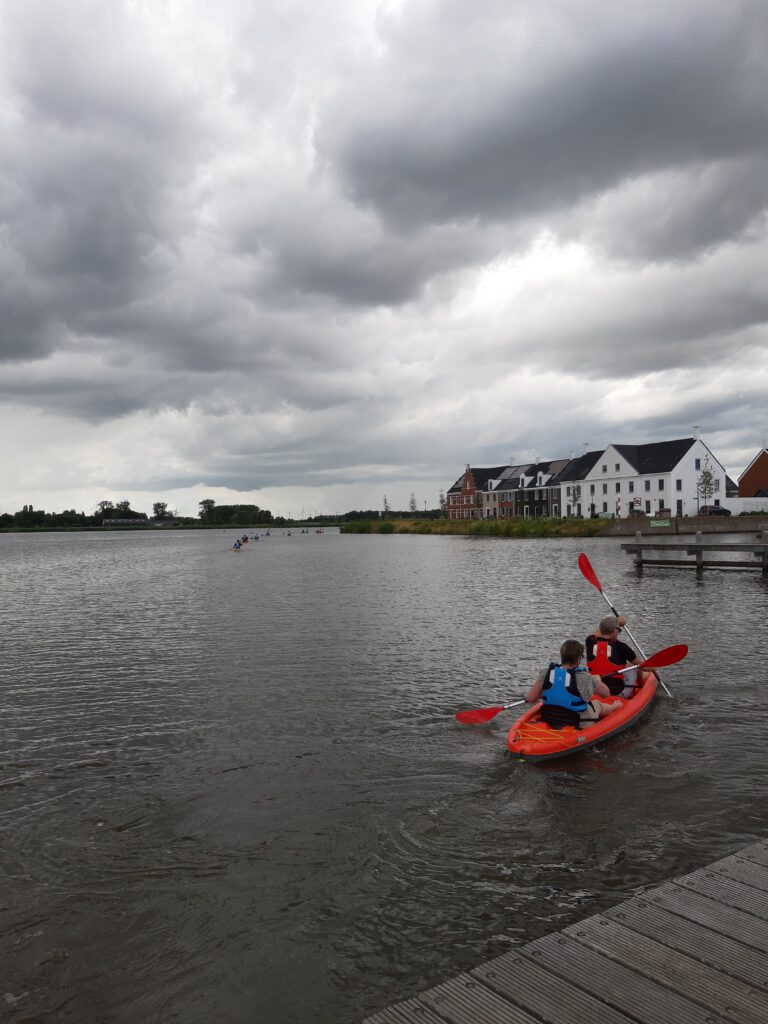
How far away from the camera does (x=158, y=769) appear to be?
9.30m

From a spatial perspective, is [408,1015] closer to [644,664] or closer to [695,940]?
[695,940]

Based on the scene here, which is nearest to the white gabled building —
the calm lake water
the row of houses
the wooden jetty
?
the row of houses

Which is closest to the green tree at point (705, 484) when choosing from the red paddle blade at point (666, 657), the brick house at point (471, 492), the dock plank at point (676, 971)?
the brick house at point (471, 492)

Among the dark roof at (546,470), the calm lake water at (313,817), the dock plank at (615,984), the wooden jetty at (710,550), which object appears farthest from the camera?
the dark roof at (546,470)

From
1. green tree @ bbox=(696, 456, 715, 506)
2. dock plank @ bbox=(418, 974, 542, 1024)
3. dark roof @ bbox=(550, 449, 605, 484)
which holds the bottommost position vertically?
dock plank @ bbox=(418, 974, 542, 1024)

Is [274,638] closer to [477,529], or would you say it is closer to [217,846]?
[217,846]

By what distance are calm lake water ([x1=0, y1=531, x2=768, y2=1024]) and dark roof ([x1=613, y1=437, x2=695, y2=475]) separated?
72.1 m

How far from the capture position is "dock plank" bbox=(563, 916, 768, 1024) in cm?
371

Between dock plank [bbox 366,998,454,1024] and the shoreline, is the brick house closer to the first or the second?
the shoreline

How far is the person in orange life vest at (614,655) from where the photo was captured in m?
11.5

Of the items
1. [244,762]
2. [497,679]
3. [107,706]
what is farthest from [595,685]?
[107,706]

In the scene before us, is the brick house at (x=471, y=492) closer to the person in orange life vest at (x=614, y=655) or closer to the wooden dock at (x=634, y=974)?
the person in orange life vest at (x=614, y=655)

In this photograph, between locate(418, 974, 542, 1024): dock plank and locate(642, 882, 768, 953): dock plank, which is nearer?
locate(418, 974, 542, 1024): dock plank

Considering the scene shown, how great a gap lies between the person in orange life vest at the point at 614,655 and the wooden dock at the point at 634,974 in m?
6.72
